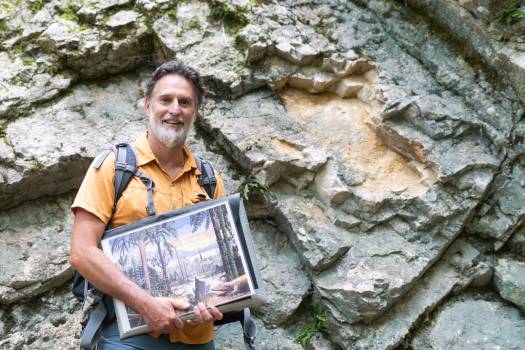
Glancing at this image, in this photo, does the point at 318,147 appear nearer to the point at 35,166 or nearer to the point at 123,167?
the point at 123,167

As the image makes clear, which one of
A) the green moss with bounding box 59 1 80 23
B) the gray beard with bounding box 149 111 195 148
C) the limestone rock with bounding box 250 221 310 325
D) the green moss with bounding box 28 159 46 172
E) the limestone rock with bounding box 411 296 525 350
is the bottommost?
the limestone rock with bounding box 411 296 525 350

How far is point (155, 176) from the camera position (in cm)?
345

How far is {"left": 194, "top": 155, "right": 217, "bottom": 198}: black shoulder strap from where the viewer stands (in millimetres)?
3693

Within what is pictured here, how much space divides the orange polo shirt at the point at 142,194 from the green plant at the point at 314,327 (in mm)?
1492

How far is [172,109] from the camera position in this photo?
3561 millimetres

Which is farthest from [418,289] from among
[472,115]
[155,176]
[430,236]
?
[155,176]

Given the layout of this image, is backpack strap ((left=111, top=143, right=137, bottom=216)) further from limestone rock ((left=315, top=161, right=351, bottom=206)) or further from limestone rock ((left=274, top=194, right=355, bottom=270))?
limestone rock ((left=315, top=161, right=351, bottom=206))

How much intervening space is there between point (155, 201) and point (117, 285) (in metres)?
0.62

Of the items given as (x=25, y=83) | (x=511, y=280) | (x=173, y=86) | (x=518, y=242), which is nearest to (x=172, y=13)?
(x=25, y=83)

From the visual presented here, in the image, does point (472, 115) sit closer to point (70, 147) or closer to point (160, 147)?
point (160, 147)

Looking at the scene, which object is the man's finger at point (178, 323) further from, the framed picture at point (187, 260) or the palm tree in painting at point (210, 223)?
the palm tree in painting at point (210, 223)

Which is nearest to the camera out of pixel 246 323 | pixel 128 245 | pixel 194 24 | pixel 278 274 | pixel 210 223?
pixel 128 245

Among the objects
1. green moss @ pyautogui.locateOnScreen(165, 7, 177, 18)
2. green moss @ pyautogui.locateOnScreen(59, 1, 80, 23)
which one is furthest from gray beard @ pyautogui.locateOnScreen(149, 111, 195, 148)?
green moss @ pyautogui.locateOnScreen(59, 1, 80, 23)

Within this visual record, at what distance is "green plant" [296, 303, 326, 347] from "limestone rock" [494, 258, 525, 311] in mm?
1750
